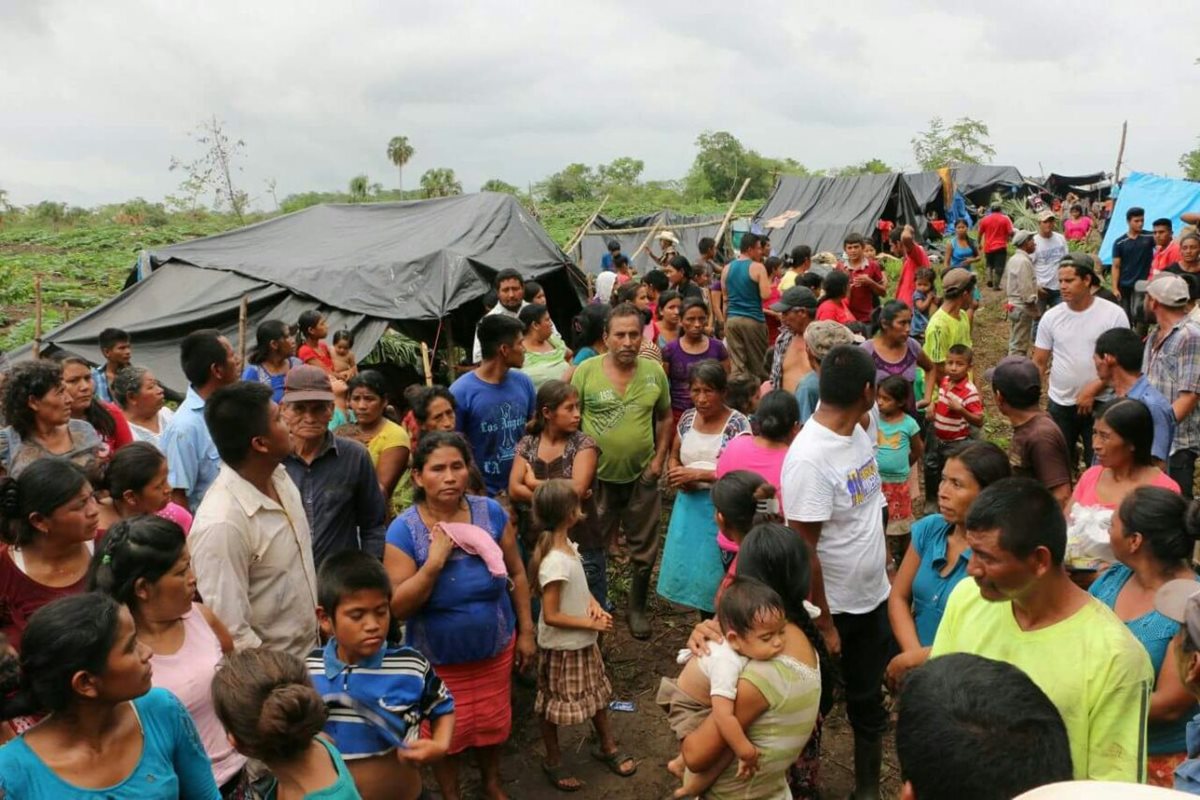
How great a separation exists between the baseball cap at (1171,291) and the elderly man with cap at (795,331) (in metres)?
2.05

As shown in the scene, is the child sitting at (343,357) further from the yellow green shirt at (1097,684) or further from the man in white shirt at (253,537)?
the yellow green shirt at (1097,684)

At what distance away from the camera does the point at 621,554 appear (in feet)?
21.6

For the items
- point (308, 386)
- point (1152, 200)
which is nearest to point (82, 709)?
point (308, 386)

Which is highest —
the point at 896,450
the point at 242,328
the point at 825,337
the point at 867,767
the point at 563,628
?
the point at 242,328

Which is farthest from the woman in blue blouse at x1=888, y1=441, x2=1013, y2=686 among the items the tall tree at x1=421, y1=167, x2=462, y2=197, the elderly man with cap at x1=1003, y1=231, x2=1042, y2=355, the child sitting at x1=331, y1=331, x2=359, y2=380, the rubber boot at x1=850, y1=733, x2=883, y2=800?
the tall tree at x1=421, y1=167, x2=462, y2=197

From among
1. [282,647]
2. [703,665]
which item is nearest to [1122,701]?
[703,665]

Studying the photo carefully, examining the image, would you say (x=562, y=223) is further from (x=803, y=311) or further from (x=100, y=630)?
(x=100, y=630)

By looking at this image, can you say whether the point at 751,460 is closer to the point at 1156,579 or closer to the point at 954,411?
the point at 1156,579

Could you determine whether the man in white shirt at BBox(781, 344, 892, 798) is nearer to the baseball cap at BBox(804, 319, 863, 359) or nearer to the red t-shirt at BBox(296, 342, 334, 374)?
the baseball cap at BBox(804, 319, 863, 359)

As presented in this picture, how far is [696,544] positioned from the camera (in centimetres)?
464

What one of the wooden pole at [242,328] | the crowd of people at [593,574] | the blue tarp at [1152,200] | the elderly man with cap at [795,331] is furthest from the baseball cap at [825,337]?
the blue tarp at [1152,200]

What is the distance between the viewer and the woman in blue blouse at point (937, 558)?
311cm

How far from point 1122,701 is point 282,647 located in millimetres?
2596

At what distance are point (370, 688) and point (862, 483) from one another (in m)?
1.98
